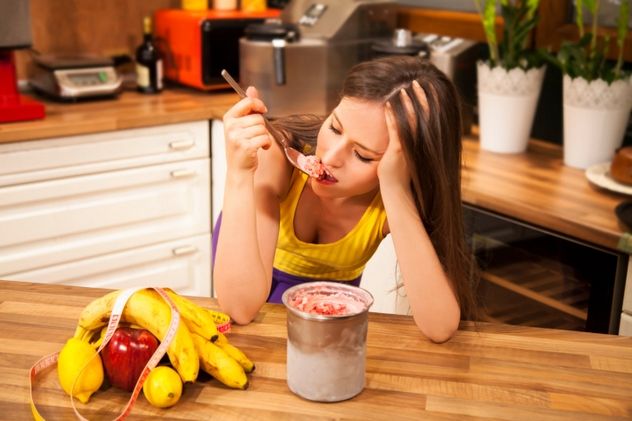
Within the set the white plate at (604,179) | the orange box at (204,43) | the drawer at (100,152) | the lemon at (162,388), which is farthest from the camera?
the orange box at (204,43)

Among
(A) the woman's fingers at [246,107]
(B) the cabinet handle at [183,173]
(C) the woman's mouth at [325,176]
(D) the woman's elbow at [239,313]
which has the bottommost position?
(B) the cabinet handle at [183,173]

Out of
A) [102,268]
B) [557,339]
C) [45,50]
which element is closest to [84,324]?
[557,339]

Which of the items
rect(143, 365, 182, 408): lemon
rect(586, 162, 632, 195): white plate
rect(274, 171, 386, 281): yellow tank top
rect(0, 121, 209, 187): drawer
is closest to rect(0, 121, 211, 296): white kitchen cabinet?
rect(0, 121, 209, 187): drawer

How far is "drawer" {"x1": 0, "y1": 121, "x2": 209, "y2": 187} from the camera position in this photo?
8.37 ft

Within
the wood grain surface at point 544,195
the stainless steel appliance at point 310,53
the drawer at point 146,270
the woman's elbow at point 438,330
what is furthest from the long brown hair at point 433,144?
the drawer at point 146,270

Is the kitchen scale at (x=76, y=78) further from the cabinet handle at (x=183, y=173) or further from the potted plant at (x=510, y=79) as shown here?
the potted plant at (x=510, y=79)

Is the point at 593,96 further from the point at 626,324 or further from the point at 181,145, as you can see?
the point at 181,145

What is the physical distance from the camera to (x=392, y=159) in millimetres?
1404

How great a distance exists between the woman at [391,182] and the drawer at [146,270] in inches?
56.8

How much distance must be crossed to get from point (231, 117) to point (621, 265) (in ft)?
3.65

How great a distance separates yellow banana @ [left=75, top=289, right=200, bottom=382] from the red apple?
0.08 ft

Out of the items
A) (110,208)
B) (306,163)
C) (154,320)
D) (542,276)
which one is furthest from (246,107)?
A: (110,208)

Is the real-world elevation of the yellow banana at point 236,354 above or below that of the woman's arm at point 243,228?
below

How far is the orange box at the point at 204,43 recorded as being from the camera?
3041 millimetres
